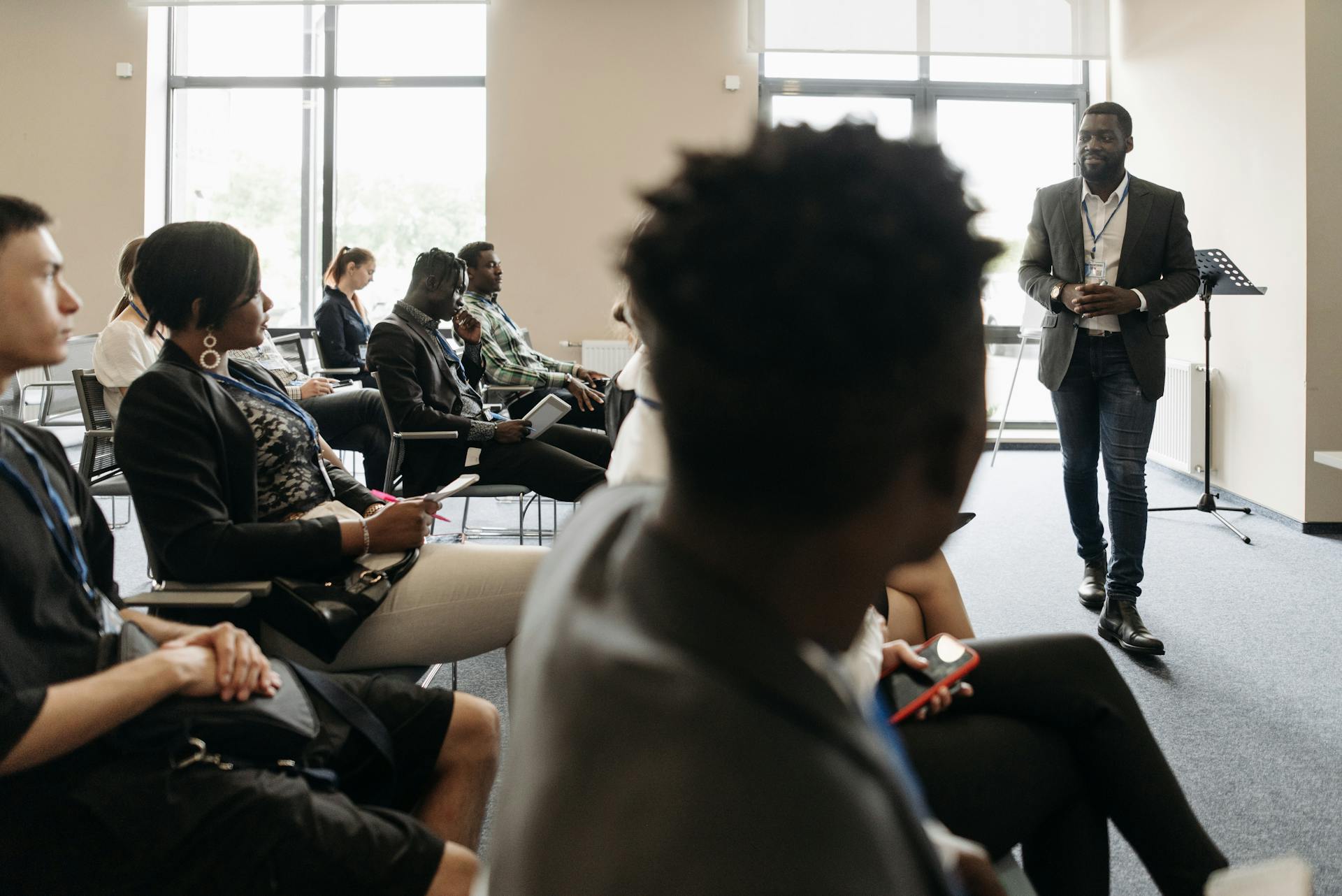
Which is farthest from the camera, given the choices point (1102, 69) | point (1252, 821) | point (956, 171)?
point (1102, 69)

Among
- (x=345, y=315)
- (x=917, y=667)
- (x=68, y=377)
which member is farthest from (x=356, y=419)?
(x=917, y=667)

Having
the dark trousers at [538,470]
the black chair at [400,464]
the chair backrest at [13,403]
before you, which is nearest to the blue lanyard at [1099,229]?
the dark trousers at [538,470]

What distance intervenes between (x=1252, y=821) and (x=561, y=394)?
3474 mm

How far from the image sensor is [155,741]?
118 centimetres

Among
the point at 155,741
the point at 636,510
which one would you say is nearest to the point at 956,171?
the point at 636,510

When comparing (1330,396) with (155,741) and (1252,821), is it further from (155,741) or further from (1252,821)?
(155,741)

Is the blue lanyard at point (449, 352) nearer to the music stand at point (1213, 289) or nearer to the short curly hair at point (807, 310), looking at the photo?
the music stand at point (1213, 289)

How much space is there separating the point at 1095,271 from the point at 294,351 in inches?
208

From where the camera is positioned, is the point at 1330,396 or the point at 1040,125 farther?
the point at 1040,125

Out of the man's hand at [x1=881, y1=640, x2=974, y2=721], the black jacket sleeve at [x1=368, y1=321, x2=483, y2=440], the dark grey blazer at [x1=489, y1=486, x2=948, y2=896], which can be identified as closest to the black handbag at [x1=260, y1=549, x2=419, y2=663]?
the man's hand at [x1=881, y1=640, x2=974, y2=721]

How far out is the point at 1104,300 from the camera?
3199 mm

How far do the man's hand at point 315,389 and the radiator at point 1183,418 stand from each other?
4.47 meters

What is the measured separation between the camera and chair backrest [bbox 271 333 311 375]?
590 centimetres

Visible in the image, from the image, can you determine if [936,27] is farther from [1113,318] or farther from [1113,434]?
[1113,434]
